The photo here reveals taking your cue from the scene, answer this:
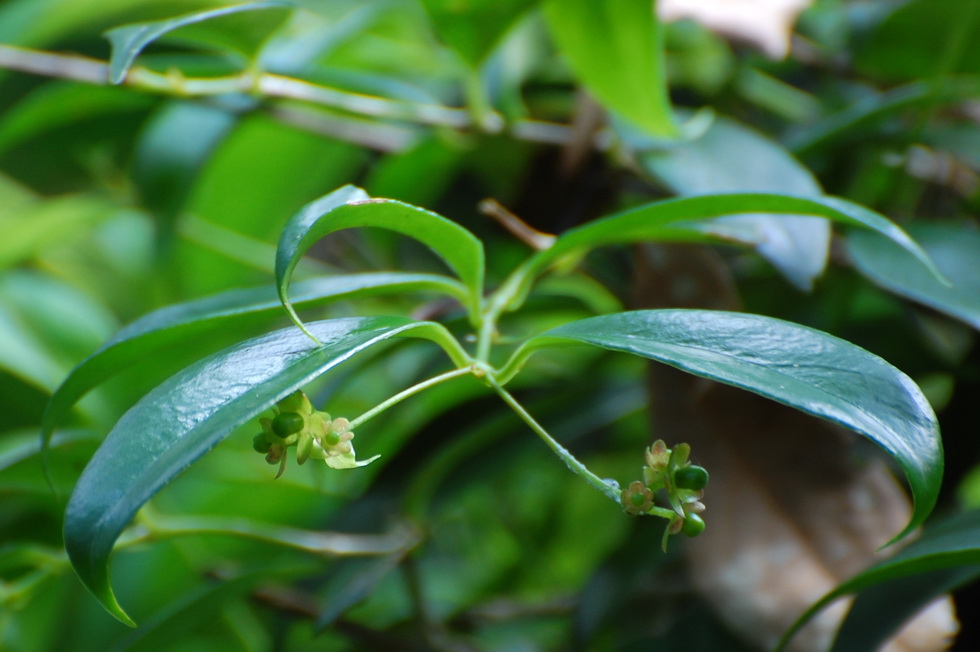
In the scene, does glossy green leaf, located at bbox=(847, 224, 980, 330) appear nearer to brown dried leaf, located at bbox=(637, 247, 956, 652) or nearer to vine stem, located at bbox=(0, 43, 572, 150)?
brown dried leaf, located at bbox=(637, 247, 956, 652)

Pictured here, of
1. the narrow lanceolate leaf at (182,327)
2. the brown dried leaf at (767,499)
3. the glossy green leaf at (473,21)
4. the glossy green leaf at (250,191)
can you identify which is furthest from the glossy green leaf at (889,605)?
the glossy green leaf at (250,191)

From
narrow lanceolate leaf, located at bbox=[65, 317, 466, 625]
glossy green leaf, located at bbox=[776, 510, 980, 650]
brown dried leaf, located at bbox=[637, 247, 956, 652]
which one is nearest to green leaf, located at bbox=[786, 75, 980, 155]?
brown dried leaf, located at bbox=[637, 247, 956, 652]

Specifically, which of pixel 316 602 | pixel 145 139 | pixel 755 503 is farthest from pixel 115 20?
pixel 755 503

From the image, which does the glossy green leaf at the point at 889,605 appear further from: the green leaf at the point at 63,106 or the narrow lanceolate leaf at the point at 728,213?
the green leaf at the point at 63,106

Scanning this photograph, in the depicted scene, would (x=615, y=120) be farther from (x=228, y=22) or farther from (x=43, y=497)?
(x=43, y=497)

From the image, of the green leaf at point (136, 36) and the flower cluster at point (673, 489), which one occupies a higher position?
the green leaf at point (136, 36)
